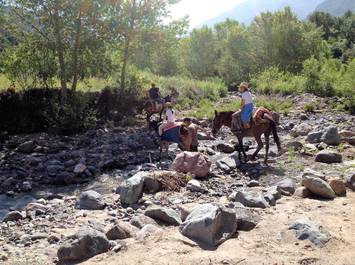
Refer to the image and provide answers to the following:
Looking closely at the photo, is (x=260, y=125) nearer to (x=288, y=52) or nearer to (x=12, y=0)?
(x=12, y=0)

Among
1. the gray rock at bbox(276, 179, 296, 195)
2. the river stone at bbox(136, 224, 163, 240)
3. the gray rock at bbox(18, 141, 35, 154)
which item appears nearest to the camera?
the river stone at bbox(136, 224, 163, 240)

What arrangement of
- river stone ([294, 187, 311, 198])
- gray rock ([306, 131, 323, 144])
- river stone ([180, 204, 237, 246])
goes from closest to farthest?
1. river stone ([180, 204, 237, 246])
2. river stone ([294, 187, 311, 198])
3. gray rock ([306, 131, 323, 144])

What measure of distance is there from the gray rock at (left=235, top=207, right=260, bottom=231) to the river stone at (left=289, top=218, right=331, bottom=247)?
0.57 m

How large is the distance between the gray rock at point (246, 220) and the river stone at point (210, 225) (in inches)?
11.0

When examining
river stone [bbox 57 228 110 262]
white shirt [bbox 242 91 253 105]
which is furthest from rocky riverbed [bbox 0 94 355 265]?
white shirt [bbox 242 91 253 105]

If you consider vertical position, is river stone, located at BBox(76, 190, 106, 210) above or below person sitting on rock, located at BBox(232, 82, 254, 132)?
below

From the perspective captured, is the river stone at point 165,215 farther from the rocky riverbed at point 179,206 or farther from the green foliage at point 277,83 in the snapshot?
the green foliage at point 277,83

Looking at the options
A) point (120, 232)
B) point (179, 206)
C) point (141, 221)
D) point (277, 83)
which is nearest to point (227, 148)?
point (179, 206)

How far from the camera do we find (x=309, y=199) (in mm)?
8227

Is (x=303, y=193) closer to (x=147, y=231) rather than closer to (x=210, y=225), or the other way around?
(x=210, y=225)

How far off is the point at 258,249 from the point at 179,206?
2.15 meters

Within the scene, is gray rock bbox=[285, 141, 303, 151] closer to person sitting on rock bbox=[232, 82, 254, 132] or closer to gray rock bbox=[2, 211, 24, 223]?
person sitting on rock bbox=[232, 82, 254, 132]

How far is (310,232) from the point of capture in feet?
20.6

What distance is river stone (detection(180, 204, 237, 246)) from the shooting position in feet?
20.1
